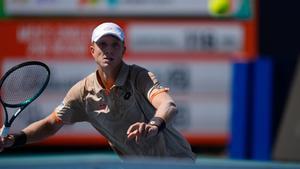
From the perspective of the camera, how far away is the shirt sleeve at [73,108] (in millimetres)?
4727

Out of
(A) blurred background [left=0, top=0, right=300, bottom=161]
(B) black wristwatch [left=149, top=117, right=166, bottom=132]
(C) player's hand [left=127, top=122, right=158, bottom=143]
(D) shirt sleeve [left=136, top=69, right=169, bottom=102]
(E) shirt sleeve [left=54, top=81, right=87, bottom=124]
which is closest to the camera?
(C) player's hand [left=127, top=122, right=158, bottom=143]

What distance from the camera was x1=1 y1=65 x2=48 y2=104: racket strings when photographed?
490 centimetres

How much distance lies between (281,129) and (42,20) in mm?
2983

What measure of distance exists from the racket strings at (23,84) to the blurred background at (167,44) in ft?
16.8

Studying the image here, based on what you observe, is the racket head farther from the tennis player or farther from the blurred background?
the blurred background

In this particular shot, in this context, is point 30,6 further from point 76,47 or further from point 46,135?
point 46,135

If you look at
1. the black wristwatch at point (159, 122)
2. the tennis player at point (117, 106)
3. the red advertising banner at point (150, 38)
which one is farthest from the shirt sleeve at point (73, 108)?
the red advertising banner at point (150, 38)

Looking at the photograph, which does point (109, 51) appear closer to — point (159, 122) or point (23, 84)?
point (159, 122)

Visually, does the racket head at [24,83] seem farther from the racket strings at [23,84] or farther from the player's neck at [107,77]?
the player's neck at [107,77]

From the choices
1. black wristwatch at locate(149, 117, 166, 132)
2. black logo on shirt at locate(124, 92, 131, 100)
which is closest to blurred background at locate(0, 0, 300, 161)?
black logo on shirt at locate(124, 92, 131, 100)

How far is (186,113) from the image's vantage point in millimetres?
10227

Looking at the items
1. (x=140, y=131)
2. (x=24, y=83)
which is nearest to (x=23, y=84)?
(x=24, y=83)

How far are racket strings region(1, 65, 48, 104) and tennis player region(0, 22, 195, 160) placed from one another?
0.64 feet

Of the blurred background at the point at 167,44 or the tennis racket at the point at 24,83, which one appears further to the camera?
the blurred background at the point at 167,44
